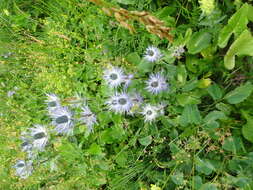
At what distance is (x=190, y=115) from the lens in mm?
1350

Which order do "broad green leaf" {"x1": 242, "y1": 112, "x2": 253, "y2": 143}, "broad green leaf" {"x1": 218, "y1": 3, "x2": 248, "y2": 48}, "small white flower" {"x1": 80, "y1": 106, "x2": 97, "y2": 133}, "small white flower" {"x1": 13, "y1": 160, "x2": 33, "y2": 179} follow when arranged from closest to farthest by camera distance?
1. "broad green leaf" {"x1": 218, "y1": 3, "x2": 248, "y2": 48}
2. "broad green leaf" {"x1": 242, "y1": 112, "x2": 253, "y2": 143}
3. "small white flower" {"x1": 80, "y1": 106, "x2": 97, "y2": 133}
4. "small white flower" {"x1": 13, "y1": 160, "x2": 33, "y2": 179}

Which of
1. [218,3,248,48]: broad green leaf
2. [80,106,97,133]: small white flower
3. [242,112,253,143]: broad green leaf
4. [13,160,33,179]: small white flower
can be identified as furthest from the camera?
[13,160,33,179]: small white flower

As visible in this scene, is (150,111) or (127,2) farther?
(127,2)

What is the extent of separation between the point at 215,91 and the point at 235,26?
11.1 inches

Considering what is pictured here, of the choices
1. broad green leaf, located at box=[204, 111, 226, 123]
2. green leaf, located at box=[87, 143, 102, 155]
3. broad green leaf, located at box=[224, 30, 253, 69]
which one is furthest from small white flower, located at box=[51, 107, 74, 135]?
broad green leaf, located at box=[224, 30, 253, 69]

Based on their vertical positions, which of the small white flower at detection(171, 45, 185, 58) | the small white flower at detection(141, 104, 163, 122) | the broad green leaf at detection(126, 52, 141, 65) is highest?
the small white flower at detection(171, 45, 185, 58)

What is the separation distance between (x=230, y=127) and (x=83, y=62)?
815 millimetres

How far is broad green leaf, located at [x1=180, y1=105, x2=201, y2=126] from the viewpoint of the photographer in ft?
4.40

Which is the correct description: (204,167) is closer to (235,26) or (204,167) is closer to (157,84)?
(157,84)

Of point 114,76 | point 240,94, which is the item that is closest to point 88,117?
point 114,76

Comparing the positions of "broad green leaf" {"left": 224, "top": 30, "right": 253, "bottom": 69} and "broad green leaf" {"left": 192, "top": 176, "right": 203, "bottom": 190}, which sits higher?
"broad green leaf" {"left": 224, "top": 30, "right": 253, "bottom": 69}

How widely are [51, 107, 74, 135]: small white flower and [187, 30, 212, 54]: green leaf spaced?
620 millimetres

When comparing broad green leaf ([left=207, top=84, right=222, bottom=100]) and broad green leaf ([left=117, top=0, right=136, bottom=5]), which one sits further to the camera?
broad green leaf ([left=117, top=0, right=136, bottom=5])

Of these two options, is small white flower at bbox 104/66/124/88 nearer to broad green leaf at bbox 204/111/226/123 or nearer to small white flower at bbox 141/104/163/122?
small white flower at bbox 141/104/163/122
